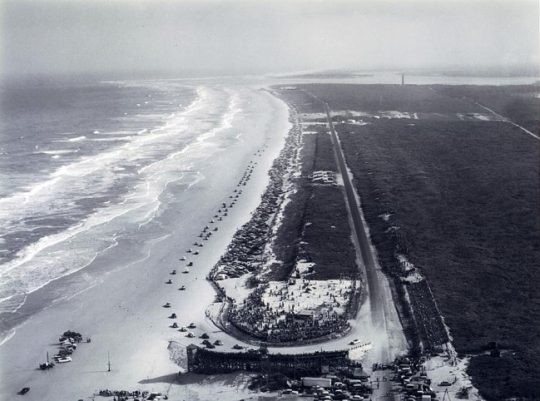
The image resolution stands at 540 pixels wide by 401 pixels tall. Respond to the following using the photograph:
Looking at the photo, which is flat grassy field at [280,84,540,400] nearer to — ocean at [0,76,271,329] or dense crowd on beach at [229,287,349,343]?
dense crowd on beach at [229,287,349,343]

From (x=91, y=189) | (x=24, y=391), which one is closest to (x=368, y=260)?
(x=24, y=391)

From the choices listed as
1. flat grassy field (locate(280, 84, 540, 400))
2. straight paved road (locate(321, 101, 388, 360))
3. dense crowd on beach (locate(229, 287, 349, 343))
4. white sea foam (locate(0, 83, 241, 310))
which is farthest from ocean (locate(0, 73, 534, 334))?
flat grassy field (locate(280, 84, 540, 400))

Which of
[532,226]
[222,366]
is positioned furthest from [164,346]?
[532,226]

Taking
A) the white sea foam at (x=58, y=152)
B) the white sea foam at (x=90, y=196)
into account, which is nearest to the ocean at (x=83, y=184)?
the white sea foam at (x=90, y=196)

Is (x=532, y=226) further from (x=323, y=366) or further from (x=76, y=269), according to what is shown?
(x=76, y=269)

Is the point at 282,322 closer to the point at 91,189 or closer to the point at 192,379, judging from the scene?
the point at 192,379
